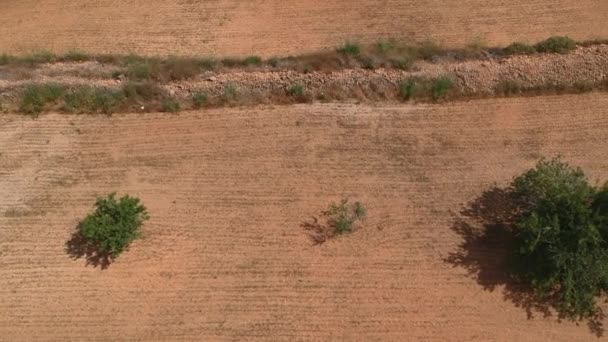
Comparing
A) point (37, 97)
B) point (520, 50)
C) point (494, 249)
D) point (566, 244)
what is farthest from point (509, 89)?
point (37, 97)

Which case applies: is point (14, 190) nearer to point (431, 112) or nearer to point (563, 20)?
point (431, 112)

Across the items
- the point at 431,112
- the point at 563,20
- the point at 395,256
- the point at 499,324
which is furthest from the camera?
the point at 563,20

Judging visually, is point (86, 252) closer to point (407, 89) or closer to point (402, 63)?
point (407, 89)

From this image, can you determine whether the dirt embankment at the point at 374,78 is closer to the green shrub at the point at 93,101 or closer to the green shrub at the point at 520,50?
the green shrub at the point at 520,50

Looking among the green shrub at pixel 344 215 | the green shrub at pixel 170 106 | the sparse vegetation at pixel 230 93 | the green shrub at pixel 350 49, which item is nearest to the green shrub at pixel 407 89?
the green shrub at pixel 350 49

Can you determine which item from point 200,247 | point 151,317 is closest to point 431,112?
point 200,247

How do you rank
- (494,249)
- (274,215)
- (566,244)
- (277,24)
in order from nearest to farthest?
(566,244)
(494,249)
(274,215)
(277,24)

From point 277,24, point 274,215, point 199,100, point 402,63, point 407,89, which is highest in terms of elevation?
point 277,24
